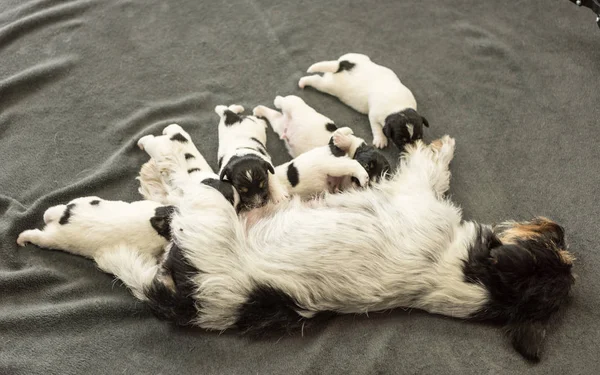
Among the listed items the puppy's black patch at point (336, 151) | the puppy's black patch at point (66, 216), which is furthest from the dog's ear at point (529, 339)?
the puppy's black patch at point (66, 216)

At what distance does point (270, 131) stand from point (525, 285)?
4.69 ft

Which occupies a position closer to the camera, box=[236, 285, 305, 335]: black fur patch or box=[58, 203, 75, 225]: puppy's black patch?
box=[236, 285, 305, 335]: black fur patch

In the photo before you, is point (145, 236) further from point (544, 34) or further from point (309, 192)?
point (544, 34)

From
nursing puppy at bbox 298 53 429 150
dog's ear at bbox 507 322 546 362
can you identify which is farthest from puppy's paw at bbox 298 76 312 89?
dog's ear at bbox 507 322 546 362

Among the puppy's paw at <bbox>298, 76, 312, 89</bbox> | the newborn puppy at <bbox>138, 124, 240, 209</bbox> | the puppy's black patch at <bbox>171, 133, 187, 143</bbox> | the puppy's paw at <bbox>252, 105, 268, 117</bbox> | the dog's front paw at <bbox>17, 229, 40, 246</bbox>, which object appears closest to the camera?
the dog's front paw at <bbox>17, 229, 40, 246</bbox>

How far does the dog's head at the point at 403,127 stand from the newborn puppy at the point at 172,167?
0.84 meters

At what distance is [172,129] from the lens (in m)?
2.52

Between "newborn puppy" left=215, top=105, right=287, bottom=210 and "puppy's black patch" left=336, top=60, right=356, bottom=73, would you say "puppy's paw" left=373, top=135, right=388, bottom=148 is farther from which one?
"newborn puppy" left=215, top=105, right=287, bottom=210

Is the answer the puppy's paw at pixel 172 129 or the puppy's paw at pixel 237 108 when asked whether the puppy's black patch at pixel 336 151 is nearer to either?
the puppy's paw at pixel 237 108

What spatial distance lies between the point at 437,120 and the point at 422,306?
1164 mm

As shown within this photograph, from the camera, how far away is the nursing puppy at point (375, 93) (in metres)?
2.44

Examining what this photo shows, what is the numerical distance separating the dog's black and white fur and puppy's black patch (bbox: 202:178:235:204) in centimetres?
10

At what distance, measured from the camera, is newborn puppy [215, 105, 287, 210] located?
207 cm

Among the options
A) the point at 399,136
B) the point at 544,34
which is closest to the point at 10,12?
the point at 399,136
